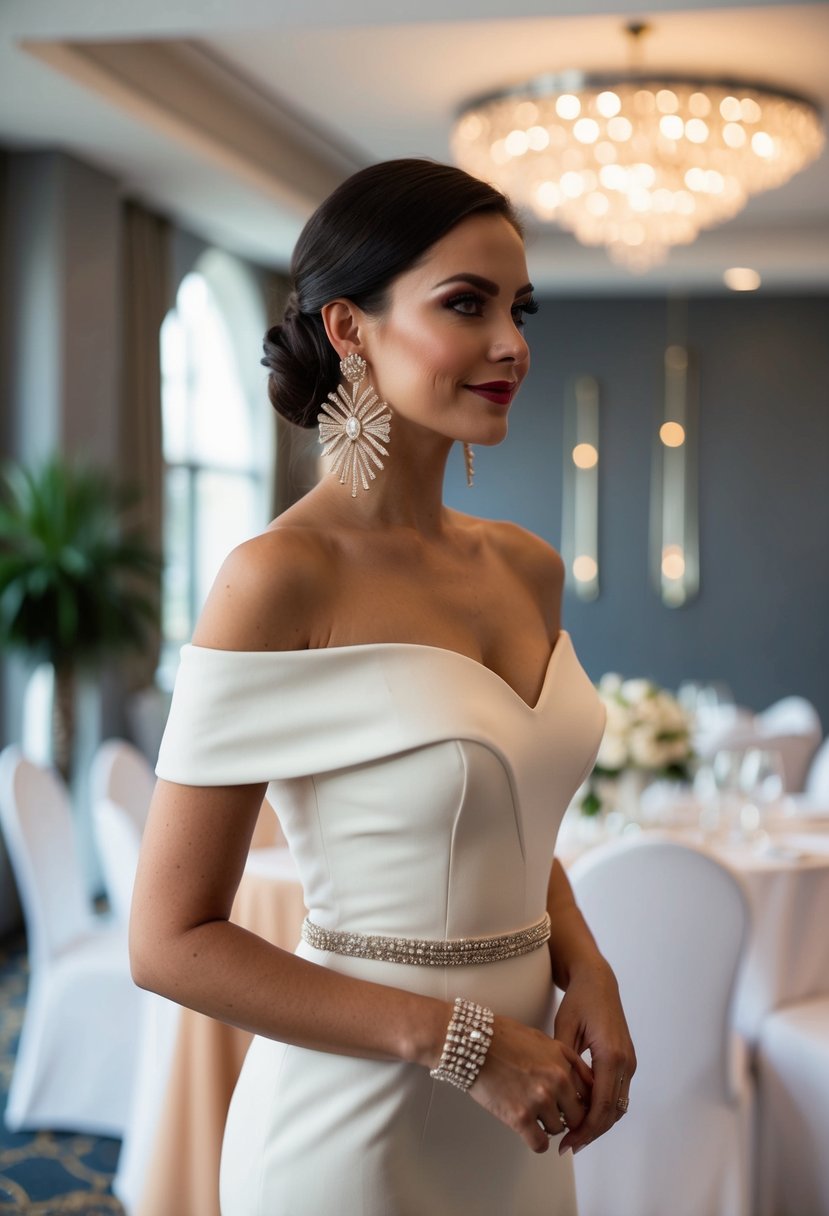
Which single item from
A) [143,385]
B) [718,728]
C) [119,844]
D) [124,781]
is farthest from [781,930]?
[143,385]

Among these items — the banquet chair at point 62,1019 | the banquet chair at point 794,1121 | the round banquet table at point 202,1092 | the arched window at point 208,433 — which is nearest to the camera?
the round banquet table at point 202,1092

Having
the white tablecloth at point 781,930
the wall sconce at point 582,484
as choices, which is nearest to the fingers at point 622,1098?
the white tablecloth at point 781,930

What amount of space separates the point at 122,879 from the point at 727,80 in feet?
13.5

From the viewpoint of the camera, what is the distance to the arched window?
8.07 metres

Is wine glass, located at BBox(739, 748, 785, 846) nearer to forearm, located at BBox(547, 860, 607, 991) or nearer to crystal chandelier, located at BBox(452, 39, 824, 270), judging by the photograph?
forearm, located at BBox(547, 860, 607, 991)

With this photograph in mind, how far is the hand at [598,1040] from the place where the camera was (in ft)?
4.34

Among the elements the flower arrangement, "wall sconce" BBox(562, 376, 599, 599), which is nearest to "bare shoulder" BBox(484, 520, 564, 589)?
the flower arrangement

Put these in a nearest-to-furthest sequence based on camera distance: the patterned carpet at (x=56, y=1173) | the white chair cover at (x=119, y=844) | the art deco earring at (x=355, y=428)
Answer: the art deco earring at (x=355, y=428)
the patterned carpet at (x=56, y=1173)
the white chair cover at (x=119, y=844)

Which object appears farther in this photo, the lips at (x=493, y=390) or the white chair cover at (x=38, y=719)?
the white chair cover at (x=38, y=719)

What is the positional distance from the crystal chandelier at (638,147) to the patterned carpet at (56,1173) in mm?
3572

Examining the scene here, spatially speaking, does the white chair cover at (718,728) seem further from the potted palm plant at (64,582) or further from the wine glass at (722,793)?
the potted palm plant at (64,582)

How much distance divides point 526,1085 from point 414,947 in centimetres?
17

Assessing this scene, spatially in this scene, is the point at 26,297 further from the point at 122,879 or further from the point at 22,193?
the point at 122,879

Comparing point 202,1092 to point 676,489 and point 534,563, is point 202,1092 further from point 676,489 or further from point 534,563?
point 676,489
